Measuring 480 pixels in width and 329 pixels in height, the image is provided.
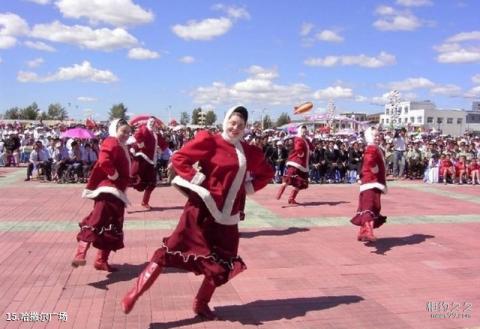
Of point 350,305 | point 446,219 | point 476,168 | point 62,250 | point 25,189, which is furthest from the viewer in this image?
point 476,168

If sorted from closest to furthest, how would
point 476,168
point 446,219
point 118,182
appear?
1. point 118,182
2. point 446,219
3. point 476,168

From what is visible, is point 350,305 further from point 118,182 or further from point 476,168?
point 476,168

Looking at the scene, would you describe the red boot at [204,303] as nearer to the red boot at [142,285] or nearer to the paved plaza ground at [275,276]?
the paved plaza ground at [275,276]

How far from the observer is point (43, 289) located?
5855 mm

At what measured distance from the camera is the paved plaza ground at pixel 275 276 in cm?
516

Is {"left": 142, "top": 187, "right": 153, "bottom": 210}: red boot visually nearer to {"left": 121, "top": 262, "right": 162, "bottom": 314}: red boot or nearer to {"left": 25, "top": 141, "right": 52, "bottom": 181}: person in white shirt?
{"left": 121, "top": 262, "right": 162, "bottom": 314}: red boot

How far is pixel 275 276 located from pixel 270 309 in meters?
1.19

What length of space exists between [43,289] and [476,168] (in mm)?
18118

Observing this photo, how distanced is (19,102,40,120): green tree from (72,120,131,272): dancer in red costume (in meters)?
85.3

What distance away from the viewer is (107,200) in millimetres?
6434

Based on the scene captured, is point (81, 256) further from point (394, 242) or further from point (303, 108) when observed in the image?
point (303, 108)

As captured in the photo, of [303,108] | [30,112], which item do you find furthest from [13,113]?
[303,108]

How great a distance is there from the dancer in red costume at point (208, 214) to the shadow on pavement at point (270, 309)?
22 centimetres

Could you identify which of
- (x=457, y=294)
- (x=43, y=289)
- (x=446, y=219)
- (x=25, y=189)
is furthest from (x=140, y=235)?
(x=25, y=189)
